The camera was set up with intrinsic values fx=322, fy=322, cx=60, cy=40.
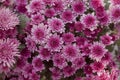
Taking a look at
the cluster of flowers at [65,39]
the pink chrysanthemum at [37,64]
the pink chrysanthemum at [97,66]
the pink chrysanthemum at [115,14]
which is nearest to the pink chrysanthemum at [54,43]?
the cluster of flowers at [65,39]

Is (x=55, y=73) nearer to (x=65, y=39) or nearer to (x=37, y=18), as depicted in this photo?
(x=65, y=39)

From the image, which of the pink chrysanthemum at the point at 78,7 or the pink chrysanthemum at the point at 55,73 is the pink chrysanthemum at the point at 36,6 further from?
the pink chrysanthemum at the point at 55,73

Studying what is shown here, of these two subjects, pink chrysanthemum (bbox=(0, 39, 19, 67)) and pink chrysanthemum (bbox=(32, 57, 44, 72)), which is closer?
pink chrysanthemum (bbox=(0, 39, 19, 67))

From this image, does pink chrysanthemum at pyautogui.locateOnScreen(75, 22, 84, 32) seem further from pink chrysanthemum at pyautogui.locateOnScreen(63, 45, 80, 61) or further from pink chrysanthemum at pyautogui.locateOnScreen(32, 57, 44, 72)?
pink chrysanthemum at pyautogui.locateOnScreen(32, 57, 44, 72)

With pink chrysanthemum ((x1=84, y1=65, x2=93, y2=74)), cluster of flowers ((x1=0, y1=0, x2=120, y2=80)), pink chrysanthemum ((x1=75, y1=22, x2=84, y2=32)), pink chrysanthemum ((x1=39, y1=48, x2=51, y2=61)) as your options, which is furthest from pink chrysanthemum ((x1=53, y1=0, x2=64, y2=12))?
pink chrysanthemum ((x1=84, y1=65, x2=93, y2=74))

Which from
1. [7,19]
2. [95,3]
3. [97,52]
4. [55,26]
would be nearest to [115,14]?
[95,3]
